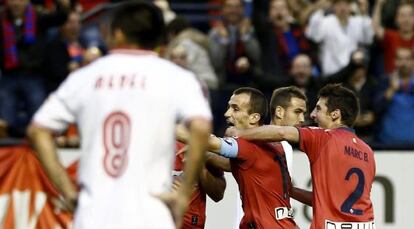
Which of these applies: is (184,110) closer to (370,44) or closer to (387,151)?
A: (387,151)

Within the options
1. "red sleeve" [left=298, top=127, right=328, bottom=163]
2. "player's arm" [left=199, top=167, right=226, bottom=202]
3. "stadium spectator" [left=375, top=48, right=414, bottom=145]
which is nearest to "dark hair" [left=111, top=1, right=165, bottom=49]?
"red sleeve" [left=298, top=127, right=328, bottom=163]

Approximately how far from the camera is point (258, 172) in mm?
8242

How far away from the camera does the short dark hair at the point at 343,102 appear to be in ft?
26.7

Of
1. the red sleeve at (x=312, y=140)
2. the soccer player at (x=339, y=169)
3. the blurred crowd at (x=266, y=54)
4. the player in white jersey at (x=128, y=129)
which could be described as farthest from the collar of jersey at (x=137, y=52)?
the blurred crowd at (x=266, y=54)

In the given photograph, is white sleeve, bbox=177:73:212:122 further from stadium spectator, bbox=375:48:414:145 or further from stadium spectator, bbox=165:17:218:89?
stadium spectator, bbox=165:17:218:89

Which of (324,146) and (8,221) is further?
(8,221)

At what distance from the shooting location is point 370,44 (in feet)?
45.9

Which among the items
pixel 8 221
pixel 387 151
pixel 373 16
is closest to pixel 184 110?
pixel 8 221

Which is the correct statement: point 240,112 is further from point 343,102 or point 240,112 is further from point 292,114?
point 343,102

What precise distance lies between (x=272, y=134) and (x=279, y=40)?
654 cm

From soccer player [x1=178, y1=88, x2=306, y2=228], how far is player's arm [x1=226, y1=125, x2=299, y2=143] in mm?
317

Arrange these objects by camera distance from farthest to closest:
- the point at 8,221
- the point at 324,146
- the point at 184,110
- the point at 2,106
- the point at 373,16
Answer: the point at 373,16
the point at 2,106
the point at 8,221
the point at 324,146
the point at 184,110

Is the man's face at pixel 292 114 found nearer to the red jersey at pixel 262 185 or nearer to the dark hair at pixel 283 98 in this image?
the dark hair at pixel 283 98

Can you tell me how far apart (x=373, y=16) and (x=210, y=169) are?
6247mm
